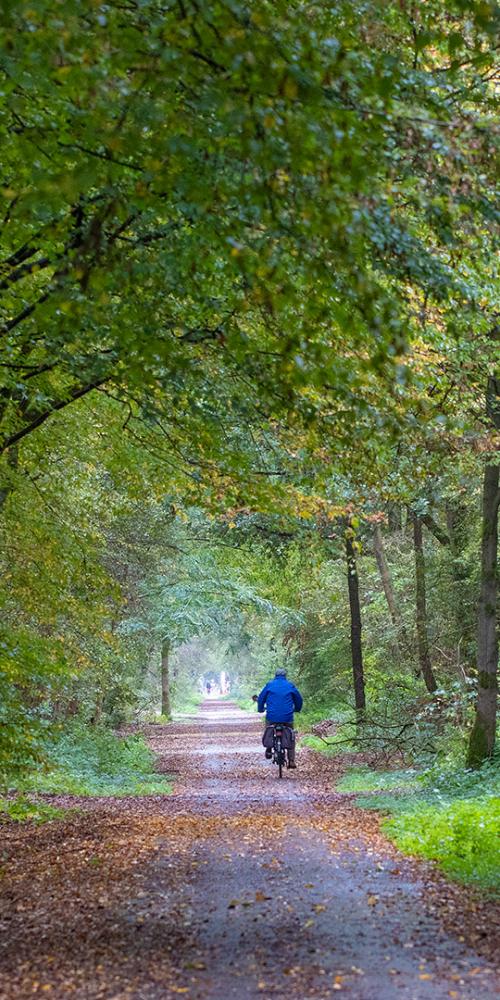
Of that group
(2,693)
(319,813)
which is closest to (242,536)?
(319,813)

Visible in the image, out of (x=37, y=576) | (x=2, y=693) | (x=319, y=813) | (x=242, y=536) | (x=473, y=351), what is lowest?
(x=319, y=813)

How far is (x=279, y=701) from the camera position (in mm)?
17016

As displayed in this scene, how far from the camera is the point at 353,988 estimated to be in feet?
16.6

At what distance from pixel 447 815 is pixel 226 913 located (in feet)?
13.1

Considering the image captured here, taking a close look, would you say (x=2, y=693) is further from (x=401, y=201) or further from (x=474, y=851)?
(x=401, y=201)

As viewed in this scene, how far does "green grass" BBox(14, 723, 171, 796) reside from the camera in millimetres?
15672

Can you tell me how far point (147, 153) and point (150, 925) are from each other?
5.21m

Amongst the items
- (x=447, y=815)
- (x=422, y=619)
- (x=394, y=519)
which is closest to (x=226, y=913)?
(x=447, y=815)

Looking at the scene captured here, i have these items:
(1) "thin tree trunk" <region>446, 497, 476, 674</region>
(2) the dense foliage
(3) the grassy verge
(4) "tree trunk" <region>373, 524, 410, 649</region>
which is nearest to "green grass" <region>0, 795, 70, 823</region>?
(2) the dense foliage

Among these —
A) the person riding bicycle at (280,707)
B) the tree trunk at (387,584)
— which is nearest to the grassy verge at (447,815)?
the person riding bicycle at (280,707)

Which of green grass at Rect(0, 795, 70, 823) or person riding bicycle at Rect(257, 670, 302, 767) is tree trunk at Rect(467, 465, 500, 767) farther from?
green grass at Rect(0, 795, 70, 823)

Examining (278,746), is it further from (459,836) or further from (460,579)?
(459,836)

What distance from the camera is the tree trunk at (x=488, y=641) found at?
12.8 m

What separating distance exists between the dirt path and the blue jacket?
4.93 m
